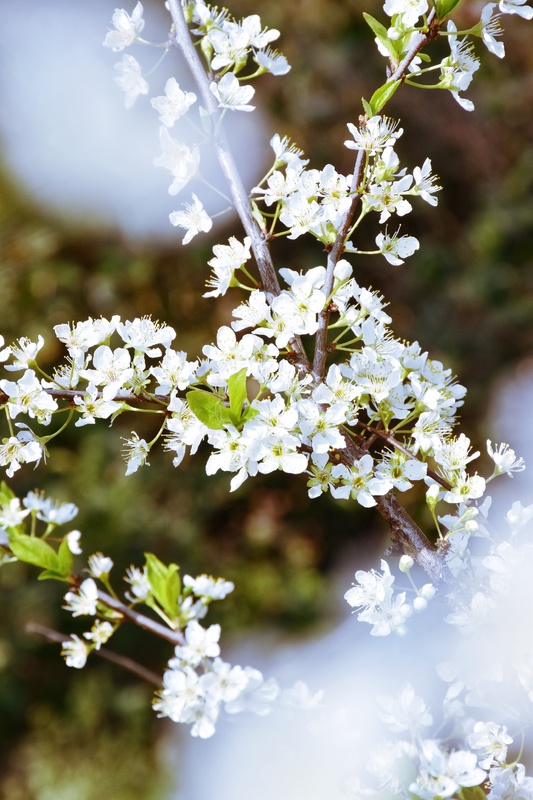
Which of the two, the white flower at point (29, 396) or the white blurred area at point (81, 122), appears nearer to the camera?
the white flower at point (29, 396)

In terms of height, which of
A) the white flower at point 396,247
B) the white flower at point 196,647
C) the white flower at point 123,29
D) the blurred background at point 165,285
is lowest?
the blurred background at point 165,285

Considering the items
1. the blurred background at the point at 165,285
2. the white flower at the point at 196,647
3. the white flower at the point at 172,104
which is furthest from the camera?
the blurred background at the point at 165,285

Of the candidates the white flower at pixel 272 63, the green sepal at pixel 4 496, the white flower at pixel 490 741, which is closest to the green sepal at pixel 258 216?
the white flower at pixel 272 63

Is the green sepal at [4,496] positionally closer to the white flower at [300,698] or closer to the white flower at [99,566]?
the white flower at [99,566]

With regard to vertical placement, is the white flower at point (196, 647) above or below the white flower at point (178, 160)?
below

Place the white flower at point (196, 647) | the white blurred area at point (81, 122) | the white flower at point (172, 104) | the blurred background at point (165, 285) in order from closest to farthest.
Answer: the white flower at point (196, 647), the white flower at point (172, 104), the blurred background at point (165, 285), the white blurred area at point (81, 122)

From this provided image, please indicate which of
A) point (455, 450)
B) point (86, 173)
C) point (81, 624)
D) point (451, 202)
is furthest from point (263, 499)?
point (455, 450)

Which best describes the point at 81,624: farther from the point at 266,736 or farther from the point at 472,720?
the point at 472,720
